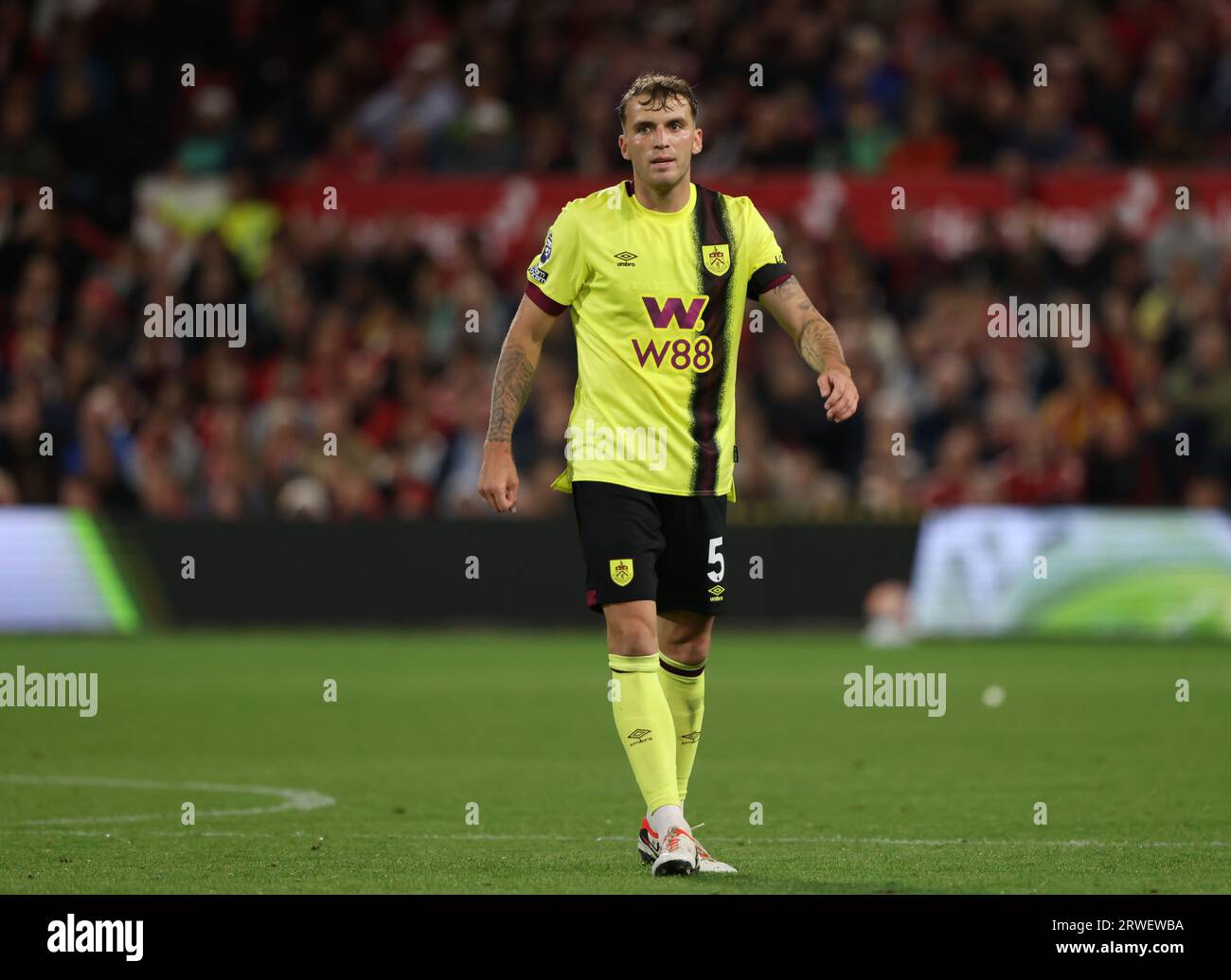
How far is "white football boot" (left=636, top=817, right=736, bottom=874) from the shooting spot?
7844 millimetres

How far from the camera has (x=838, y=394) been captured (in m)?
7.91

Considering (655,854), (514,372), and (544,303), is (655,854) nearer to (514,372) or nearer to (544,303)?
(514,372)

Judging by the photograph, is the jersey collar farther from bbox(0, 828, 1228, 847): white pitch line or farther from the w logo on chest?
bbox(0, 828, 1228, 847): white pitch line

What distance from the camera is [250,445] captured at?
21.1m

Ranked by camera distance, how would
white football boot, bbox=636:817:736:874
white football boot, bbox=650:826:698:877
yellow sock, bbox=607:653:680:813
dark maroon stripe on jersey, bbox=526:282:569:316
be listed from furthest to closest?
dark maroon stripe on jersey, bbox=526:282:569:316
yellow sock, bbox=607:653:680:813
white football boot, bbox=636:817:736:874
white football boot, bbox=650:826:698:877

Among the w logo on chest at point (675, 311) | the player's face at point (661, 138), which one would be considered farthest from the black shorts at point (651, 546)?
the player's face at point (661, 138)

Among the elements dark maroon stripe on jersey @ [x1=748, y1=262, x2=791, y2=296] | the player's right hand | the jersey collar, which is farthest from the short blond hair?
the player's right hand

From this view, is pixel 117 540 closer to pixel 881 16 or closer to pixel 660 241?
pixel 881 16

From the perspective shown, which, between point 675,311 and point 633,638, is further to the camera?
point 675,311

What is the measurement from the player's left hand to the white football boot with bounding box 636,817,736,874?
1.61 metres

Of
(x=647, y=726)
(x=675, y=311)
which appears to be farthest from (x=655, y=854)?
(x=675, y=311)

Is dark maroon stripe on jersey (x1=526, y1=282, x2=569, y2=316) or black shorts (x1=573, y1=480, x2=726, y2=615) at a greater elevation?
dark maroon stripe on jersey (x1=526, y1=282, x2=569, y2=316)

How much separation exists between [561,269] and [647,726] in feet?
5.67

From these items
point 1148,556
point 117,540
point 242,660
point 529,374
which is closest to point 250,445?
point 117,540
